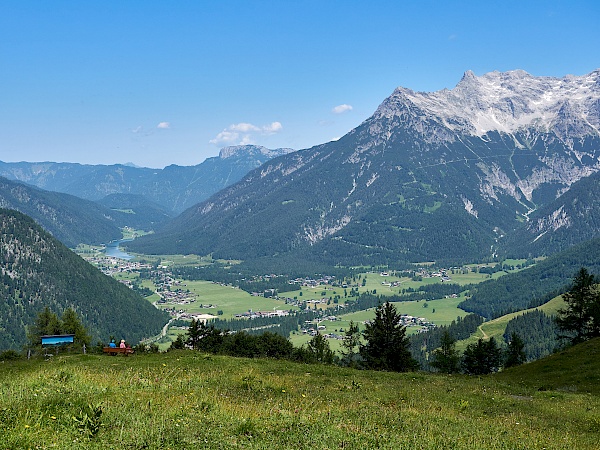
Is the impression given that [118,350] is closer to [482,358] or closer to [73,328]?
[73,328]

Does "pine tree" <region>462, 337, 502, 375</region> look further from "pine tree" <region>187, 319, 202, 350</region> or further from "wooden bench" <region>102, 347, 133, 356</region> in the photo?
"wooden bench" <region>102, 347, 133, 356</region>

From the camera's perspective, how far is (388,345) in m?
72.8

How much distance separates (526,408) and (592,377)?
76.0 ft

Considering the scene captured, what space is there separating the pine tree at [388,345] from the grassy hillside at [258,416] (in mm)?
41650

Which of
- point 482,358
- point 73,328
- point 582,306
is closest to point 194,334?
point 73,328

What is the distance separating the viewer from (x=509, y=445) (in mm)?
16219

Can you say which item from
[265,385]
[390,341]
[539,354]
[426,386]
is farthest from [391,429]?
[539,354]

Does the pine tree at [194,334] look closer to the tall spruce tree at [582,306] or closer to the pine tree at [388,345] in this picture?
the pine tree at [388,345]

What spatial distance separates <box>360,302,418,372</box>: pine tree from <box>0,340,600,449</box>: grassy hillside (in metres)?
41.7

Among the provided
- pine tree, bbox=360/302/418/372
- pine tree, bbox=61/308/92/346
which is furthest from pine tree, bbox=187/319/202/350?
pine tree, bbox=360/302/418/372

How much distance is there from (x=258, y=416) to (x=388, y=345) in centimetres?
5986

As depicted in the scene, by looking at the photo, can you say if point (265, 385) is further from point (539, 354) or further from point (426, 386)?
point (539, 354)

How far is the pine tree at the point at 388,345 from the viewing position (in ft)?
235

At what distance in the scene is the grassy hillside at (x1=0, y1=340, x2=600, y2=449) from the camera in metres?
13.6
